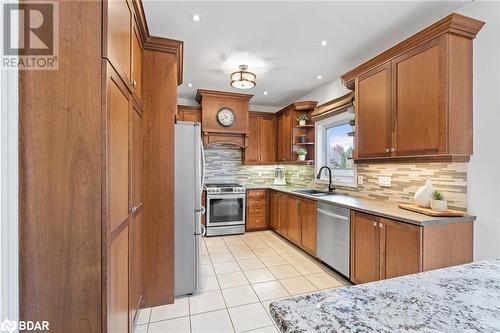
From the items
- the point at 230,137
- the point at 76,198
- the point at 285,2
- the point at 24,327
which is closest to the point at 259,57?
the point at 285,2

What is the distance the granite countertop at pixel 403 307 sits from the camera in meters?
0.54

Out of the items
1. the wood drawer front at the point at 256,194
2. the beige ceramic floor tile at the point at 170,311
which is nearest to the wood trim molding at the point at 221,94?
the wood drawer front at the point at 256,194

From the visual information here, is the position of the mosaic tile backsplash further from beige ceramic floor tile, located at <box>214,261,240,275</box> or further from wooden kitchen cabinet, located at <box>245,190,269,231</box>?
beige ceramic floor tile, located at <box>214,261,240,275</box>

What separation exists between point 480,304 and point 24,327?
62.3 inches

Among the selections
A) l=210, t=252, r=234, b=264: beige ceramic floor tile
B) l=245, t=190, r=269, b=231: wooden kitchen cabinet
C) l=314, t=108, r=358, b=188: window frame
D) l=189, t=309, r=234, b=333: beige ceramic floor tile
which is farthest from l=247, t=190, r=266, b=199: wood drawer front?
l=189, t=309, r=234, b=333: beige ceramic floor tile

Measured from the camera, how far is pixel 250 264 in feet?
9.91

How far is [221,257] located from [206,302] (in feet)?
3.52

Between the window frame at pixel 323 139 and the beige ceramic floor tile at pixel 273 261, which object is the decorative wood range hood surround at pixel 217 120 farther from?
the beige ceramic floor tile at pixel 273 261

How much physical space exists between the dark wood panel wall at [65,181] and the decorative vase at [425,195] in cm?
247

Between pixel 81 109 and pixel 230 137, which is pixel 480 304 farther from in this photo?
pixel 230 137

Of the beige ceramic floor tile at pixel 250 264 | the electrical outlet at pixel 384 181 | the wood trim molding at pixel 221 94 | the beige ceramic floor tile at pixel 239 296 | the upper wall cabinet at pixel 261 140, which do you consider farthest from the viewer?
the upper wall cabinet at pixel 261 140

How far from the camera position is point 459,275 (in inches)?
32.1

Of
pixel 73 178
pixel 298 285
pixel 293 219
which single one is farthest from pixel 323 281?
pixel 73 178

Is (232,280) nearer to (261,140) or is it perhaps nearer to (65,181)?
(65,181)
